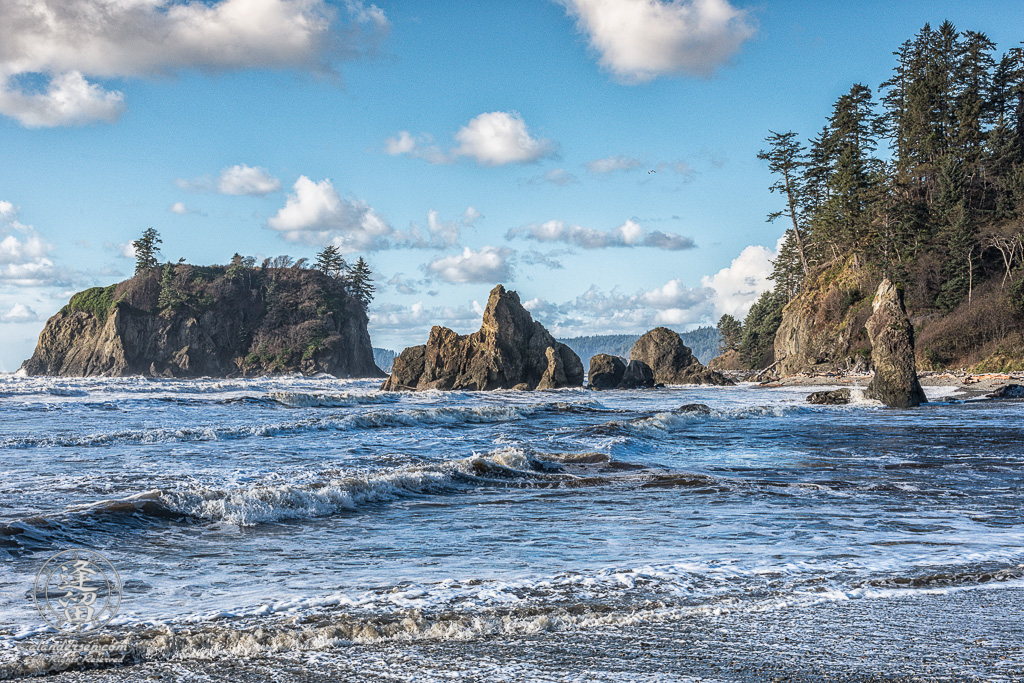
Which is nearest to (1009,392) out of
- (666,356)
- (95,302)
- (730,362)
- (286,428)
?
(286,428)

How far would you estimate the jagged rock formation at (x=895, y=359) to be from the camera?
72.8ft

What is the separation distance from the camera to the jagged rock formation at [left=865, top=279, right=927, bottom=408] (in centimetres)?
2219

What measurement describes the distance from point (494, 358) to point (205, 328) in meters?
56.3

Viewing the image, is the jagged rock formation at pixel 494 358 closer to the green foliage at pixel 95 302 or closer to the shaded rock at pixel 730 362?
the shaded rock at pixel 730 362

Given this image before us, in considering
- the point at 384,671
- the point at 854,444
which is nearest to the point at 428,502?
the point at 384,671

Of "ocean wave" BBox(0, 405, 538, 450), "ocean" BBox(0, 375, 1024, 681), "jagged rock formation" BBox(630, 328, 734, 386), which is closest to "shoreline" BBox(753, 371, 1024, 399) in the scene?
"jagged rock formation" BBox(630, 328, 734, 386)

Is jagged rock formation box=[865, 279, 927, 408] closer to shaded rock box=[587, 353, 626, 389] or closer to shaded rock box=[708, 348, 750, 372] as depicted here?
shaded rock box=[587, 353, 626, 389]

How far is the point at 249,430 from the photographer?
16359 mm

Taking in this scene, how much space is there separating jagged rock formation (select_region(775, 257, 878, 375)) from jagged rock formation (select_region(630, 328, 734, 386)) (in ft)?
23.6

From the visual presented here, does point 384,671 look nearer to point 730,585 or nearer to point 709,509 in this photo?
Result: point 730,585

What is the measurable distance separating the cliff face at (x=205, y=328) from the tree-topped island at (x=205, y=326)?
0.13 meters

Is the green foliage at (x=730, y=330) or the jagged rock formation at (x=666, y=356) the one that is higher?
the green foliage at (x=730, y=330)

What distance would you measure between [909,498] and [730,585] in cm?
438

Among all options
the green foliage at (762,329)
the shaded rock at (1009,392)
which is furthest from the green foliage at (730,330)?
Result: the shaded rock at (1009,392)
